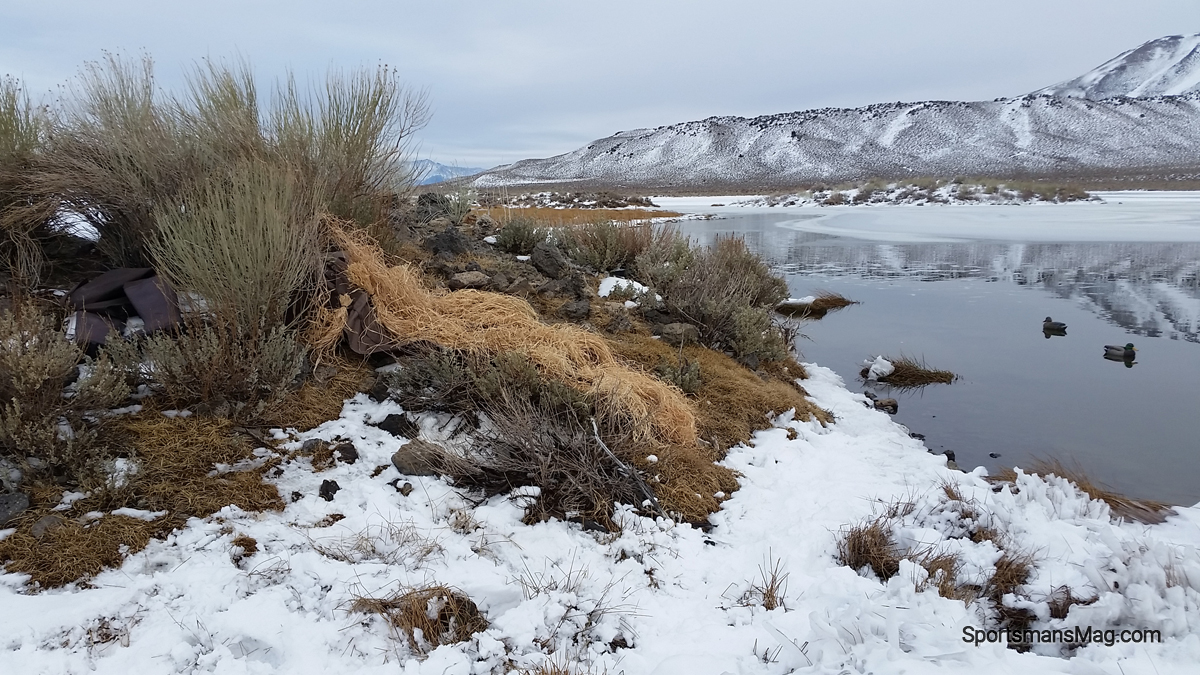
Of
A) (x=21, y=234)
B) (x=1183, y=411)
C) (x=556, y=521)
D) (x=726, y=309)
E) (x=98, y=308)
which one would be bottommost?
(x=1183, y=411)

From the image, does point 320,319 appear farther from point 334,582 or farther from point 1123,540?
point 1123,540

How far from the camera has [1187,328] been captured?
8.64m

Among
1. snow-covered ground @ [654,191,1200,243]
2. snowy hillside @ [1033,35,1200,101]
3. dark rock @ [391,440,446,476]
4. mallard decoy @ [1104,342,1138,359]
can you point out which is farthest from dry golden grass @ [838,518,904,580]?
snowy hillside @ [1033,35,1200,101]

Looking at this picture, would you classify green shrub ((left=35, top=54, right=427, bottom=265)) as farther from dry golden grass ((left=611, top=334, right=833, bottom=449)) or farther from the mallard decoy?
the mallard decoy

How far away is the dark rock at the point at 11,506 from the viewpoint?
2770mm

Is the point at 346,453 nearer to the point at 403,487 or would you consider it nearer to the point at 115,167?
the point at 403,487

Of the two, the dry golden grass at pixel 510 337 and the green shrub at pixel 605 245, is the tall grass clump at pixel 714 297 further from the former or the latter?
the dry golden grass at pixel 510 337

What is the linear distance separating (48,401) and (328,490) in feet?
4.48

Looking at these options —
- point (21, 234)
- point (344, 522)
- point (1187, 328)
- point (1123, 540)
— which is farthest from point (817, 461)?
point (1187, 328)

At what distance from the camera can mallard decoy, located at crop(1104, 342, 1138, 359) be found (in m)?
7.50

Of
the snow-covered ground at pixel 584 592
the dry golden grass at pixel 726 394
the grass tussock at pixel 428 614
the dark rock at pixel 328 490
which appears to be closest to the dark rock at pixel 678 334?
the dry golden grass at pixel 726 394

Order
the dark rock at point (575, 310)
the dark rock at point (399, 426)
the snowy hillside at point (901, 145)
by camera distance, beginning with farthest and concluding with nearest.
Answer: the snowy hillside at point (901, 145) → the dark rock at point (575, 310) → the dark rock at point (399, 426)

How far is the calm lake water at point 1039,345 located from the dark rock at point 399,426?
13.8ft

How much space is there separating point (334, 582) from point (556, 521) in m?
1.13
